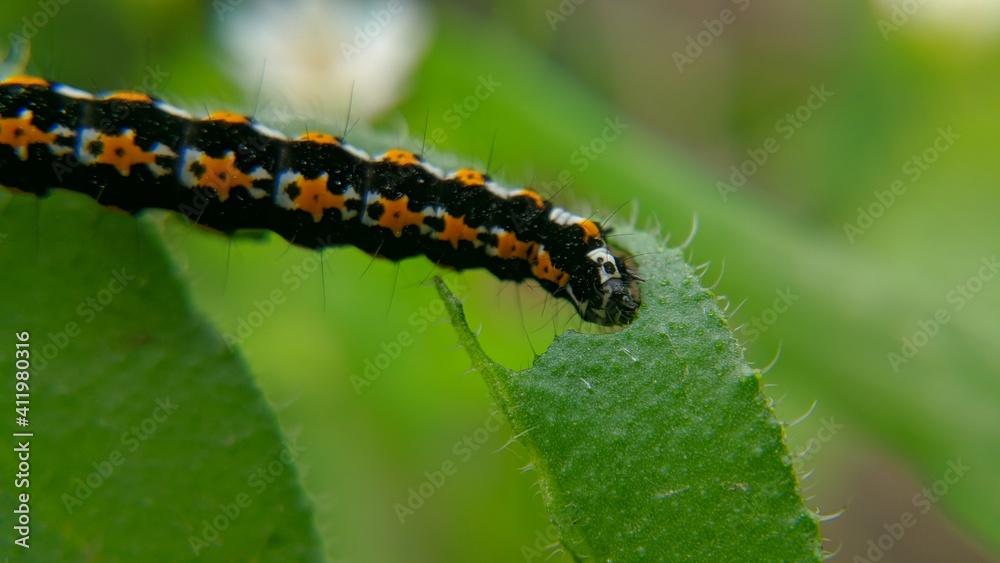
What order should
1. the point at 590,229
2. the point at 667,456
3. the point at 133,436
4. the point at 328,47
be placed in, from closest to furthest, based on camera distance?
the point at 667,456 < the point at 133,436 < the point at 590,229 < the point at 328,47

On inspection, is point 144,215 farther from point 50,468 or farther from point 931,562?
point 931,562

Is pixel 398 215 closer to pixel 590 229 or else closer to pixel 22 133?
pixel 590 229

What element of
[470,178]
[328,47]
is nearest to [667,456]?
[470,178]

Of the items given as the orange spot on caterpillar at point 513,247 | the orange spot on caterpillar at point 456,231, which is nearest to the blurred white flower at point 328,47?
the orange spot on caterpillar at point 456,231

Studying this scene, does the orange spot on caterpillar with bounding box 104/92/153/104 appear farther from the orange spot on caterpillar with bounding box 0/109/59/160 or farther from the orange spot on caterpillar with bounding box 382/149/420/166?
the orange spot on caterpillar with bounding box 382/149/420/166

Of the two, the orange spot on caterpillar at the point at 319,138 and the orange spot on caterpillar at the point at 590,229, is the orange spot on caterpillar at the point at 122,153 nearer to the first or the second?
the orange spot on caterpillar at the point at 319,138

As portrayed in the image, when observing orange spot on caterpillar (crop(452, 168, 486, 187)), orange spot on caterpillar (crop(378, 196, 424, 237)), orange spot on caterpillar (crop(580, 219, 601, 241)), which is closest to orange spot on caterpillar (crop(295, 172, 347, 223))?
orange spot on caterpillar (crop(378, 196, 424, 237))
